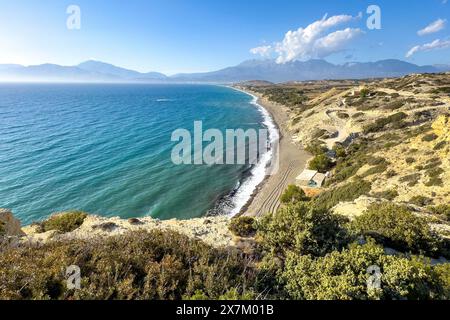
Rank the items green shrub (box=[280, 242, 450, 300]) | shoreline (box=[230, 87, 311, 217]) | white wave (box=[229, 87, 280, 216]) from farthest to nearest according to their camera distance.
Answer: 1. white wave (box=[229, 87, 280, 216])
2. shoreline (box=[230, 87, 311, 217])
3. green shrub (box=[280, 242, 450, 300])

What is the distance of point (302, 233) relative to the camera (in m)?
8.63

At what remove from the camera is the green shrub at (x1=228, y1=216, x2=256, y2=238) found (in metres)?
12.4

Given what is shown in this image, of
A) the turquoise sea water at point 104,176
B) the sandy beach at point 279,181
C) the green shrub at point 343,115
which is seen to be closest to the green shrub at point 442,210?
the sandy beach at point 279,181

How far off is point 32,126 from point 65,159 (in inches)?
1295

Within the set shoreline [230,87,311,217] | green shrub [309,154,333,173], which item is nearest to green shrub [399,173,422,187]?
shoreline [230,87,311,217]

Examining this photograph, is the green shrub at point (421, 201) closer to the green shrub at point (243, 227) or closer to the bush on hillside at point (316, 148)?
the green shrub at point (243, 227)

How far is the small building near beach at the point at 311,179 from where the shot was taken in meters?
30.8

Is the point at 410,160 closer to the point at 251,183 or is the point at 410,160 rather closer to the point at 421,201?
the point at 421,201

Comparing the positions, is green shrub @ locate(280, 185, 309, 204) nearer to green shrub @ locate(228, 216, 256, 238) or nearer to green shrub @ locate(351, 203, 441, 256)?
green shrub @ locate(228, 216, 256, 238)

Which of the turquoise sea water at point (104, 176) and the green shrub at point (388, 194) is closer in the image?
the green shrub at point (388, 194)

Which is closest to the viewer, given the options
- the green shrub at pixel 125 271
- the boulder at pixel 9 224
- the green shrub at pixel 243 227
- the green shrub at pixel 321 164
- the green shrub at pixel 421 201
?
the green shrub at pixel 125 271

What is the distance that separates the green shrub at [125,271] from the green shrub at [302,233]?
5.90 ft

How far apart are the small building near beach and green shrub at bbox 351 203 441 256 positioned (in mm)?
19186
